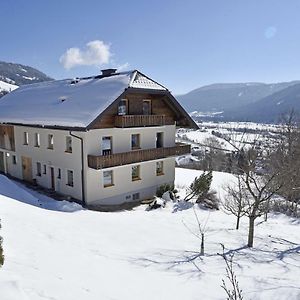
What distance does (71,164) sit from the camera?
20.4 meters

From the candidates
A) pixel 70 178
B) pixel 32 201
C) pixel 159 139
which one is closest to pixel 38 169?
pixel 70 178

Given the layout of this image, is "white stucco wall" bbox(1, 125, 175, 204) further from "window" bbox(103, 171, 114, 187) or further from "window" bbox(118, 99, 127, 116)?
"window" bbox(118, 99, 127, 116)

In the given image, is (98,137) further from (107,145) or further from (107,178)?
(107,178)

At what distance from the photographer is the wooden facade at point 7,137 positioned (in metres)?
25.4

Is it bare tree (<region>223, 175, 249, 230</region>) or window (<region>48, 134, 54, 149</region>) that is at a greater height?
window (<region>48, 134, 54, 149</region>)

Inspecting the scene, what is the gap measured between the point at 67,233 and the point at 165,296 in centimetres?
561

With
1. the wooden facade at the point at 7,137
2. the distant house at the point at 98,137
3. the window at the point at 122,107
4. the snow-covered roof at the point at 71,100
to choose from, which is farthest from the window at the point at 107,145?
the wooden facade at the point at 7,137

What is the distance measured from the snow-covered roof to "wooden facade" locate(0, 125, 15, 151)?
0.90 m

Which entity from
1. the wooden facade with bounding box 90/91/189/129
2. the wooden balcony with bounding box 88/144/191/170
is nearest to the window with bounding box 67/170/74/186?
the wooden balcony with bounding box 88/144/191/170

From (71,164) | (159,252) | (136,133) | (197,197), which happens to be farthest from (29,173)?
(159,252)

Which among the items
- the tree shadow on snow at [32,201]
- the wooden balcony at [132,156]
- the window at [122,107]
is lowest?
the tree shadow on snow at [32,201]

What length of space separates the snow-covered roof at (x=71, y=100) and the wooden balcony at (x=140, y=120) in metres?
1.46

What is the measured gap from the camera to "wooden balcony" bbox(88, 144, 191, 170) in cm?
1894

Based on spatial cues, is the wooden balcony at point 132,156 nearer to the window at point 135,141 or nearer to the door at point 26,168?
the window at point 135,141
